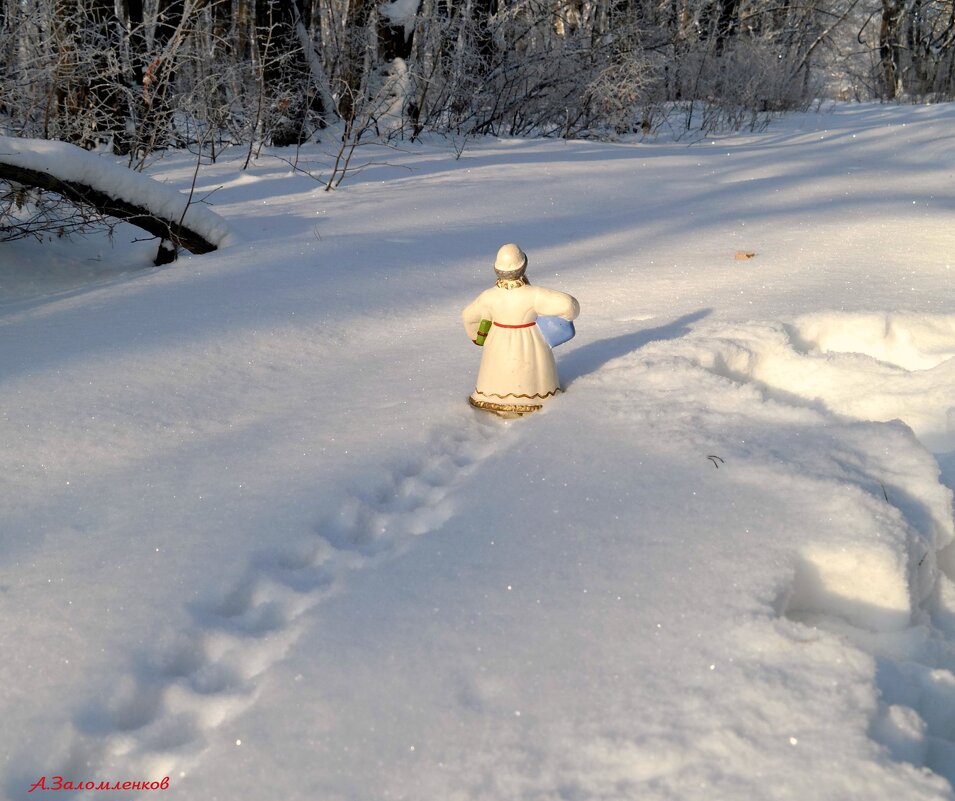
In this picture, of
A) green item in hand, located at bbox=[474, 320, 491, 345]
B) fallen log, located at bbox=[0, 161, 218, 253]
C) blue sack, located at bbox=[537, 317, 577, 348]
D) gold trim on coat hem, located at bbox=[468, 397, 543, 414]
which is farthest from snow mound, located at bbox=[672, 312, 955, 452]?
fallen log, located at bbox=[0, 161, 218, 253]

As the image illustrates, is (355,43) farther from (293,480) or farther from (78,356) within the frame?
(293,480)

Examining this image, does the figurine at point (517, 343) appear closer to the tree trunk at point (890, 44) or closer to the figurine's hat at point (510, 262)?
the figurine's hat at point (510, 262)

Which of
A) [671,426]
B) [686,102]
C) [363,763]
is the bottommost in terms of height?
[363,763]

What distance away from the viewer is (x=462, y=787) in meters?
1.37

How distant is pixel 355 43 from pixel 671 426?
841 cm

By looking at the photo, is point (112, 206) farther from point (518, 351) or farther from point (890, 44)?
point (890, 44)

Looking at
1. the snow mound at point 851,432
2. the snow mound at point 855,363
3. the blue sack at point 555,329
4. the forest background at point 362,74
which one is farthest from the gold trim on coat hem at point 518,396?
the forest background at point 362,74

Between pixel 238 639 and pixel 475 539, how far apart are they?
59 centimetres

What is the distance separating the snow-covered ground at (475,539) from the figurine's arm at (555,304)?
278mm

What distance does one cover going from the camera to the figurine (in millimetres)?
2775

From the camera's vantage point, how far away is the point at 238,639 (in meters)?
1.77

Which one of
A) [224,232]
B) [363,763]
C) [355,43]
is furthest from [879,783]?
[355,43]

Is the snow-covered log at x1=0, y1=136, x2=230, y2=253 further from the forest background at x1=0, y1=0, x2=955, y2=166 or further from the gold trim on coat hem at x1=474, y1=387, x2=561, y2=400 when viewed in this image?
the gold trim on coat hem at x1=474, y1=387, x2=561, y2=400

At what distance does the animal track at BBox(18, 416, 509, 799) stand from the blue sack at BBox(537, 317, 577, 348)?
0.56 m
